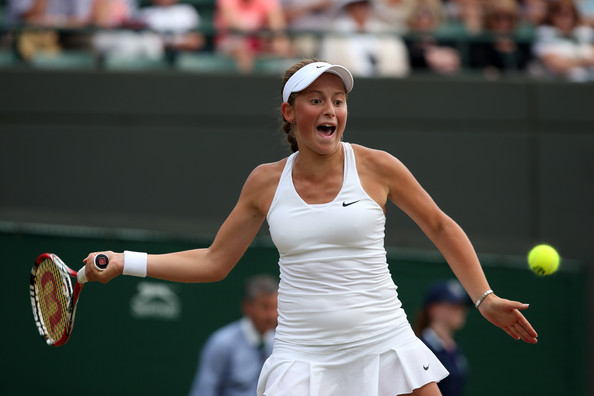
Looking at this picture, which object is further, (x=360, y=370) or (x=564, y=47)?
(x=564, y=47)

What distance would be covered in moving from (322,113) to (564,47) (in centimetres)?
636

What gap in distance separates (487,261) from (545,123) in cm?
149

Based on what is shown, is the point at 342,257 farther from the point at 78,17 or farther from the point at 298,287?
the point at 78,17

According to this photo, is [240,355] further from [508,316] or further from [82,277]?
[508,316]

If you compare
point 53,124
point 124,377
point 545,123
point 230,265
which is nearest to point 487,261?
point 545,123

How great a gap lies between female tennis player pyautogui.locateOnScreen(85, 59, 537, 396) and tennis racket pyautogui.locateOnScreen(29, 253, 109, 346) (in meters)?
0.19

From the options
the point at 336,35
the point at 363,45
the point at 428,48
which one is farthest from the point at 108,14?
the point at 428,48

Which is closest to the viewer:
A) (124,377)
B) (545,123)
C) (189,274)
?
(189,274)

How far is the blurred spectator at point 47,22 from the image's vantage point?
967cm

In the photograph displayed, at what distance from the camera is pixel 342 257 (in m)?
4.17

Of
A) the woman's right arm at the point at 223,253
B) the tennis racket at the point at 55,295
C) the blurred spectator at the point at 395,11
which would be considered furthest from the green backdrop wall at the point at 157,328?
the woman's right arm at the point at 223,253

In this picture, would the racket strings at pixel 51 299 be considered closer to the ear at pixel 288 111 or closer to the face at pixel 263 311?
the ear at pixel 288 111

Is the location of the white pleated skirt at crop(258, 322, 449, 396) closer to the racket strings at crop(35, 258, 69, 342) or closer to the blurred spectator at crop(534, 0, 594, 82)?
the racket strings at crop(35, 258, 69, 342)

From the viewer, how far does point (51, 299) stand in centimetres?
473
